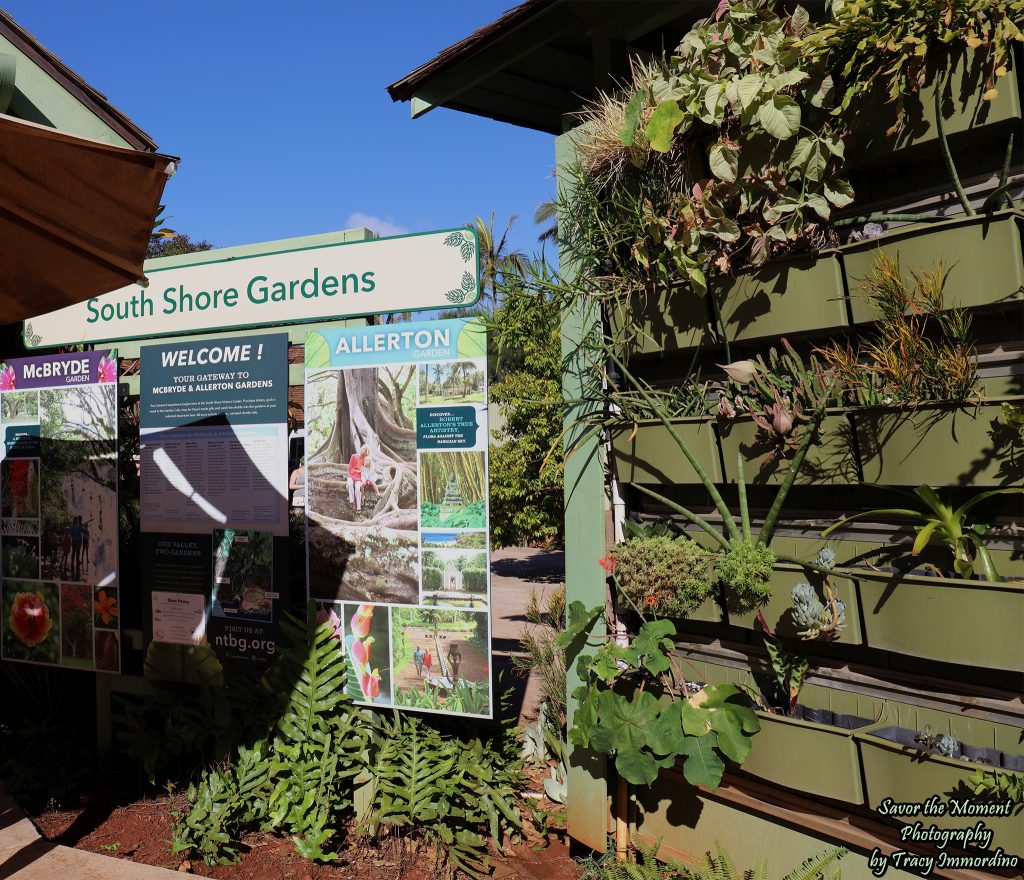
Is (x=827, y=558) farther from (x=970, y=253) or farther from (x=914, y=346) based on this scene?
(x=970, y=253)

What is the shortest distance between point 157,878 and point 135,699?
199cm

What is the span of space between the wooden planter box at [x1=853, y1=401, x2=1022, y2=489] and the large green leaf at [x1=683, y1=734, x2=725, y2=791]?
116 centimetres

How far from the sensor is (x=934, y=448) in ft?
9.02

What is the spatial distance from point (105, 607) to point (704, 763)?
142 inches

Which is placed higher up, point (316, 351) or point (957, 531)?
point (316, 351)

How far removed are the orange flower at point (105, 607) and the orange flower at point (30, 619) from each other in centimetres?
39

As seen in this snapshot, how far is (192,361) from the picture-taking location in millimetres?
4895

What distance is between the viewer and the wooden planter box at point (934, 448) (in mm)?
2650

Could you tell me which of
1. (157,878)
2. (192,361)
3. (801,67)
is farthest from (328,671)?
(801,67)

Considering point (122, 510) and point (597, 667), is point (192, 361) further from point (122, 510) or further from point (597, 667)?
point (597, 667)

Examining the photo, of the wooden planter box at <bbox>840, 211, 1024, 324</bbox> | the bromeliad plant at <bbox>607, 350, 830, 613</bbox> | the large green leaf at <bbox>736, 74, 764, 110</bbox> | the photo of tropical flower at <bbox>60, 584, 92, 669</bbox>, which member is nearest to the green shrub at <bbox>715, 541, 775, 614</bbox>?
the bromeliad plant at <bbox>607, 350, 830, 613</bbox>

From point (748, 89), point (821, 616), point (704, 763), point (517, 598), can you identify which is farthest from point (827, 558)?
point (517, 598)

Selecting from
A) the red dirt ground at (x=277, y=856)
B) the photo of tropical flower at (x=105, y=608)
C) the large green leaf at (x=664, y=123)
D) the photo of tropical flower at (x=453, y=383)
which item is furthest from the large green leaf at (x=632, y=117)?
the photo of tropical flower at (x=105, y=608)

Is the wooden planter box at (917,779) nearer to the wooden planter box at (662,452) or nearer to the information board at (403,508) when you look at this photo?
the wooden planter box at (662,452)
